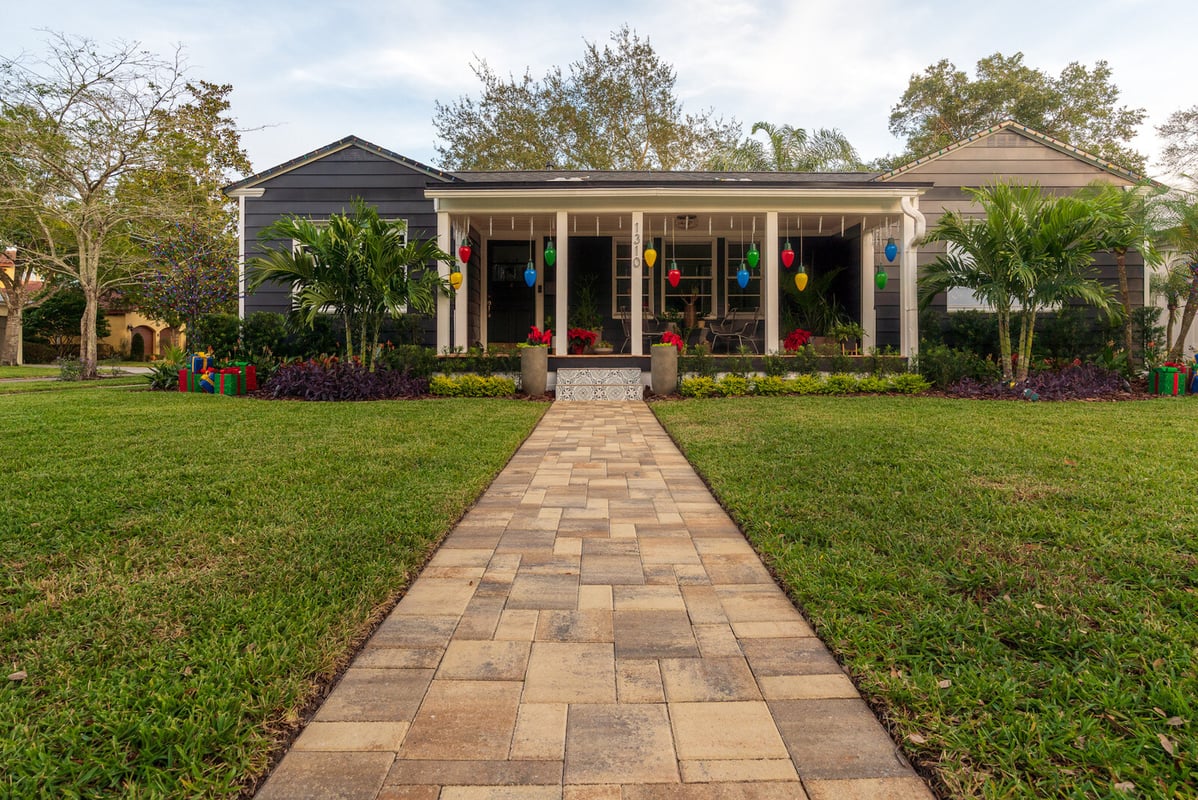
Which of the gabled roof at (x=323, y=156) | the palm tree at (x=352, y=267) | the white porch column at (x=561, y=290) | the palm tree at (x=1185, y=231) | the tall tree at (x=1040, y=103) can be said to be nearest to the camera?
the palm tree at (x=352, y=267)

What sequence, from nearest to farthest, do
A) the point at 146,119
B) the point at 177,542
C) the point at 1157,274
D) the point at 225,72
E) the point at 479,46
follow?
the point at 177,542 < the point at 1157,274 < the point at 146,119 < the point at 225,72 < the point at 479,46

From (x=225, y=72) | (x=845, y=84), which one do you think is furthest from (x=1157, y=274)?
(x=225, y=72)

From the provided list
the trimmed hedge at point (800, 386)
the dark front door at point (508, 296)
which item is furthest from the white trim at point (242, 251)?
the trimmed hedge at point (800, 386)

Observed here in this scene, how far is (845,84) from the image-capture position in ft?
56.5

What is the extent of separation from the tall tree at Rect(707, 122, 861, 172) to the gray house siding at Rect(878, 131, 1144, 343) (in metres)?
9.81

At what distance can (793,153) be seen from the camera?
21.0 m

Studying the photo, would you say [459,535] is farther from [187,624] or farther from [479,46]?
[479,46]

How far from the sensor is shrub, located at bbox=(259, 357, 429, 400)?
8.84 m

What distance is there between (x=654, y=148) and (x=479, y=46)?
6.65 m

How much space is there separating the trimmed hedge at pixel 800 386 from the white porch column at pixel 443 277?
389 cm

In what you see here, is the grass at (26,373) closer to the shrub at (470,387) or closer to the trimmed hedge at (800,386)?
the shrub at (470,387)

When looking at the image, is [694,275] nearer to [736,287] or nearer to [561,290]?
[736,287]

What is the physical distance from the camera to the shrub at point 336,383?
8844 mm

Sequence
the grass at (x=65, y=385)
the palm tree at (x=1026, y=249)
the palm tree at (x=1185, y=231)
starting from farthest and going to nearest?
1. the grass at (x=65, y=385)
2. the palm tree at (x=1185, y=231)
3. the palm tree at (x=1026, y=249)
